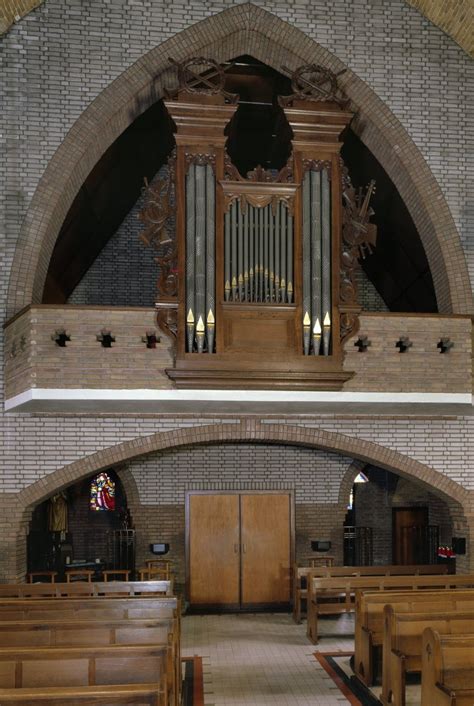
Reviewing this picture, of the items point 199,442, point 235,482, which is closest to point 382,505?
point 235,482

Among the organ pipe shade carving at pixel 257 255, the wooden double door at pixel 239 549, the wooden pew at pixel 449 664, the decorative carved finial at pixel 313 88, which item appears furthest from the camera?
the wooden double door at pixel 239 549

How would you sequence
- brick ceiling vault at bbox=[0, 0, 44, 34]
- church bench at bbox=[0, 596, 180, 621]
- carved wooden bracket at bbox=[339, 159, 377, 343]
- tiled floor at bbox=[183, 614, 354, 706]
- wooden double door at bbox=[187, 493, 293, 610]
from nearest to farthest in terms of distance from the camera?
1. church bench at bbox=[0, 596, 180, 621]
2. tiled floor at bbox=[183, 614, 354, 706]
3. carved wooden bracket at bbox=[339, 159, 377, 343]
4. brick ceiling vault at bbox=[0, 0, 44, 34]
5. wooden double door at bbox=[187, 493, 293, 610]

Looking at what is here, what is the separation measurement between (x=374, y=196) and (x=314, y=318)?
469 cm

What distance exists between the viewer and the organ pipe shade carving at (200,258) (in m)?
9.86

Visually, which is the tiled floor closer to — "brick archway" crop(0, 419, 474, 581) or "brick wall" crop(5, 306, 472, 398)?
"brick archway" crop(0, 419, 474, 581)

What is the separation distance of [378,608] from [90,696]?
4.68 metres

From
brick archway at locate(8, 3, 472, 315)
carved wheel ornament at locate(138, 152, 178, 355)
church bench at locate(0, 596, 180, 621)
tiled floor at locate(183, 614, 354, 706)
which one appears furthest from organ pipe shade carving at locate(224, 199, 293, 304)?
tiled floor at locate(183, 614, 354, 706)

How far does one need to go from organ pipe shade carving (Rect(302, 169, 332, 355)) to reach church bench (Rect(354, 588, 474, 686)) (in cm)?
313

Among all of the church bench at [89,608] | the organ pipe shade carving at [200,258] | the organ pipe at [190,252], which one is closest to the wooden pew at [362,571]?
the church bench at [89,608]

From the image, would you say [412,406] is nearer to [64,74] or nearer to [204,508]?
[204,508]

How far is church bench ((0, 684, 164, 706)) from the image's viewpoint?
5359 mm

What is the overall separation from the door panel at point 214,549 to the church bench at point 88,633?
7.30m

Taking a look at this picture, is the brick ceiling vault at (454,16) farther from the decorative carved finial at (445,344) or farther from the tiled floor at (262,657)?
the tiled floor at (262,657)

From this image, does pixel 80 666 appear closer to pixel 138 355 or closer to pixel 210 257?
pixel 138 355
